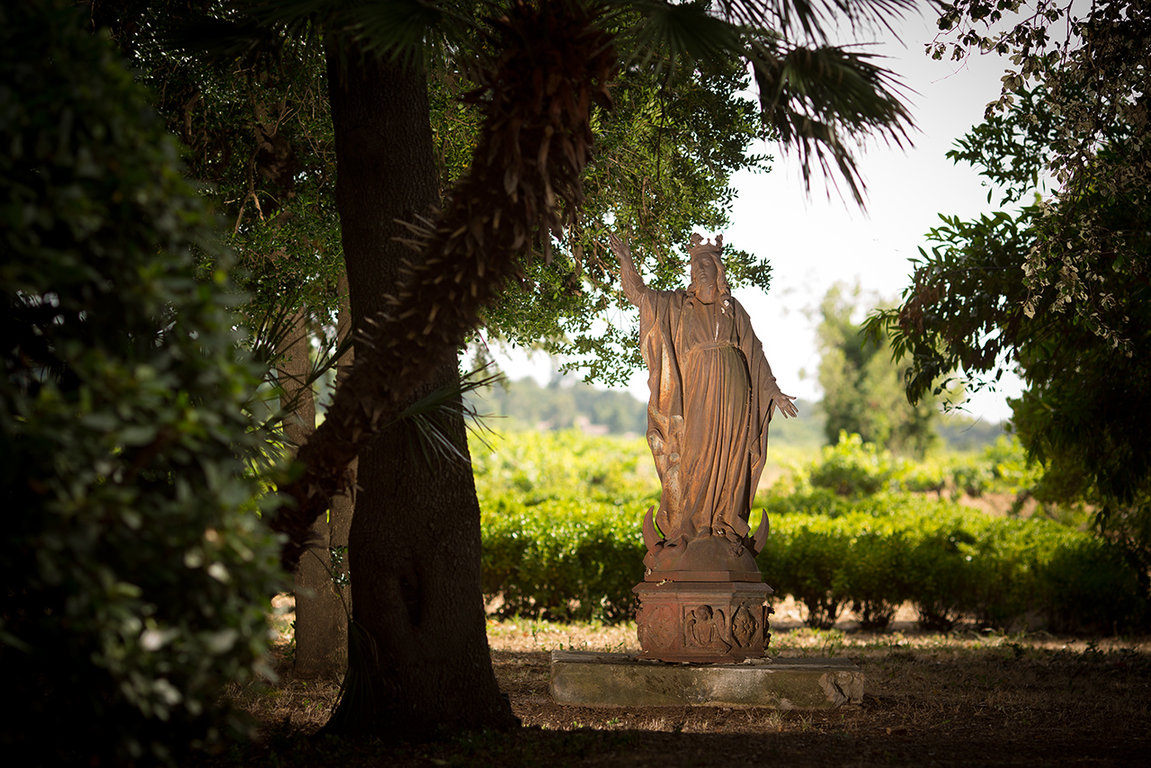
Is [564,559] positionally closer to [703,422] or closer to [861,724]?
[703,422]

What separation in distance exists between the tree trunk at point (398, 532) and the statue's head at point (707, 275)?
98.2 inches

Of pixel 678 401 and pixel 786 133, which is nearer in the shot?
pixel 786 133

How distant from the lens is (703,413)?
23.9ft

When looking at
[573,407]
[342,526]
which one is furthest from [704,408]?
[573,407]

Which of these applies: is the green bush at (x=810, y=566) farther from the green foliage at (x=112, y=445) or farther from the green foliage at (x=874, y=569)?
the green foliage at (x=112, y=445)

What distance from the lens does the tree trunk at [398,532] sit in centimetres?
512

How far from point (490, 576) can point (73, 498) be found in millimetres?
10978

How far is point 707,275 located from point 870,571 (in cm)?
661

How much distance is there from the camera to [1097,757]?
4965 millimetres

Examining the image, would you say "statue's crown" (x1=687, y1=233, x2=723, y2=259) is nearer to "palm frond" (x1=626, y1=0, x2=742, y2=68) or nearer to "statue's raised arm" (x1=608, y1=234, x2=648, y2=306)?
"statue's raised arm" (x1=608, y1=234, x2=648, y2=306)

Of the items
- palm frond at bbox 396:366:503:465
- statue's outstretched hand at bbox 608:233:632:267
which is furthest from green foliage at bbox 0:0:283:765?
statue's outstretched hand at bbox 608:233:632:267

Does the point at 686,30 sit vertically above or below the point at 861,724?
above

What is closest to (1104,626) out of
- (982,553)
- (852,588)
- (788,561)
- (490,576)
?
(982,553)

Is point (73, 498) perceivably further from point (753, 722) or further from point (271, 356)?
point (753, 722)
